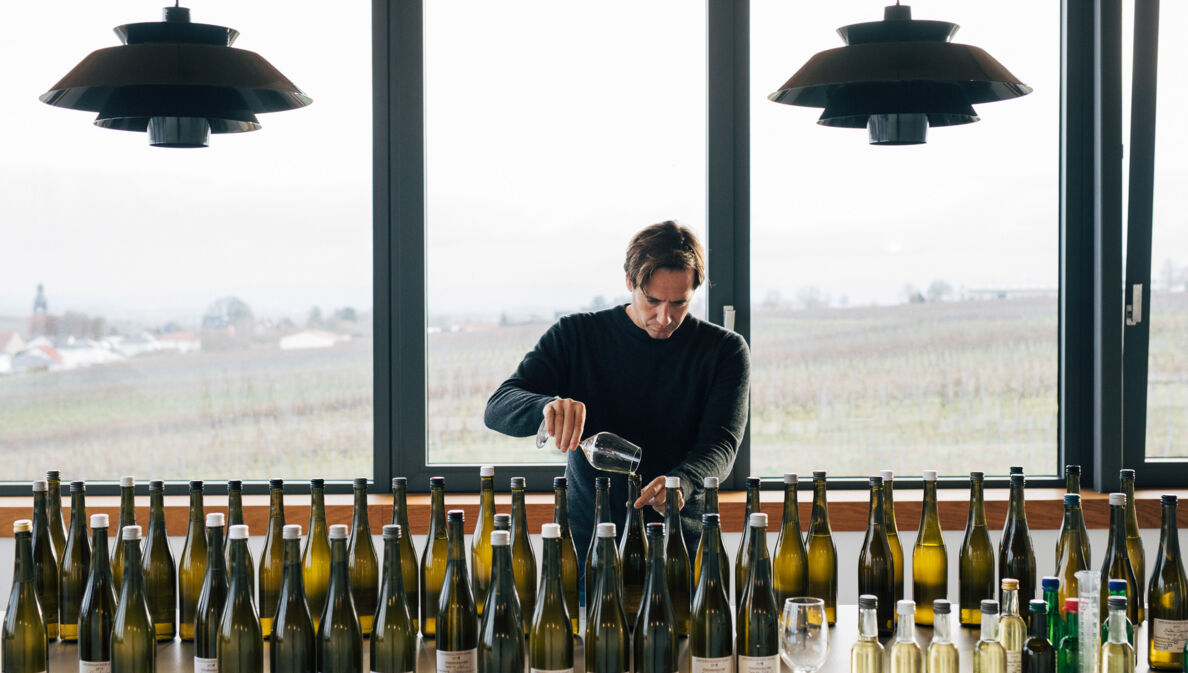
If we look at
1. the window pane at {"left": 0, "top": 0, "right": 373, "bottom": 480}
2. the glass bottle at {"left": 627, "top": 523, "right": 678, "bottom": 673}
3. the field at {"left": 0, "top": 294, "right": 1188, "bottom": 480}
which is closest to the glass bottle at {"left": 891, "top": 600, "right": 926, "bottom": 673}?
the glass bottle at {"left": 627, "top": 523, "right": 678, "bottom": 673}

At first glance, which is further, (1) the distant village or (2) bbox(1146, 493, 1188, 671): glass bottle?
(1) the distant village

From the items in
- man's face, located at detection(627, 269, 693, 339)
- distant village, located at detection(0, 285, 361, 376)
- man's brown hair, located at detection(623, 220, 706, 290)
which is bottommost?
distant village, located at detection(0, 285, 361, 376)

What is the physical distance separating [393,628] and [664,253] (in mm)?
1088

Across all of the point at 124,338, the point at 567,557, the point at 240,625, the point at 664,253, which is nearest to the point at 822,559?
the point at 567,557

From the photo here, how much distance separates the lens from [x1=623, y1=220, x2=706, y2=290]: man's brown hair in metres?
2.35

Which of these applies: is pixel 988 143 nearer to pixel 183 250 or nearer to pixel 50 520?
pixel 183 250

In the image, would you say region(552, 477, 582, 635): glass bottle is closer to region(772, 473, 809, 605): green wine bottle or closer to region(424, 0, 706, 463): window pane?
region(772, 473, 809, 605): green wine bottle

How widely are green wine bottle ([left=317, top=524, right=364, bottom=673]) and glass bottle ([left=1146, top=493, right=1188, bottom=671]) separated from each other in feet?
3.98

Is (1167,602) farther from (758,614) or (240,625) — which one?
(240,625)

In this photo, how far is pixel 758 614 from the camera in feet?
5.16

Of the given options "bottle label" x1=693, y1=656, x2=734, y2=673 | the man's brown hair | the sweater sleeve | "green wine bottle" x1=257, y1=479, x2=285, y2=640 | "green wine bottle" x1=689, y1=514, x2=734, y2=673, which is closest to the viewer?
"bottle label" x1=693, y1=656, x2=734, y2=673

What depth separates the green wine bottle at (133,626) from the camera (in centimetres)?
155

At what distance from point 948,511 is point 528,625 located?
1.91 metres

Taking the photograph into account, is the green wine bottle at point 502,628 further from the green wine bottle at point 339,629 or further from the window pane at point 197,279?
the window pane at point 197,279
